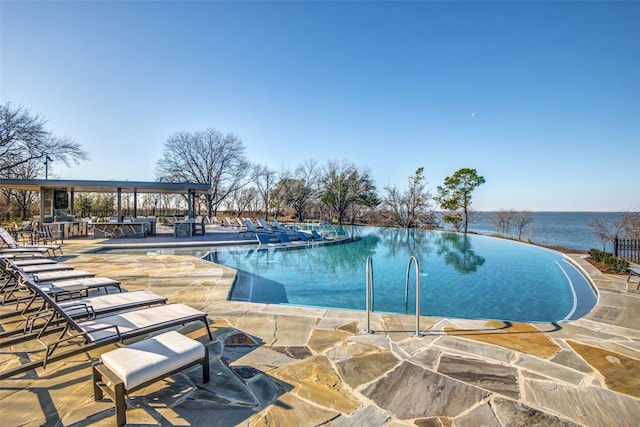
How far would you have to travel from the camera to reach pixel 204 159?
89.8ft

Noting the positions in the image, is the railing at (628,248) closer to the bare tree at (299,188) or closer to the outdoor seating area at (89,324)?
the outdoor seating area at (89,324)

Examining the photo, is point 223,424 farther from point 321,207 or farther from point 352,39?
point 321,207

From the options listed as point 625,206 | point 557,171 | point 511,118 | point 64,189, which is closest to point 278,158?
point 64,189

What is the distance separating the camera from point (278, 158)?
102ft

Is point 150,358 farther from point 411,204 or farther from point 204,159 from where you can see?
point 204,159

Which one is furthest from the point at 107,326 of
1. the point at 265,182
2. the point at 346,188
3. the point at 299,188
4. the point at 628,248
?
the point at 265,182

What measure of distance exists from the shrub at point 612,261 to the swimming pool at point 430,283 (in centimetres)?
66

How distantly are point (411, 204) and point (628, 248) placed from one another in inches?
641

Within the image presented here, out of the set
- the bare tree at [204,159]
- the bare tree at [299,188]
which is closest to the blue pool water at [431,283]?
the bare tree at [204,159]

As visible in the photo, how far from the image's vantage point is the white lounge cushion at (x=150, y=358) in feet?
5.61

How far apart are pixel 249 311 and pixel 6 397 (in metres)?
2.24

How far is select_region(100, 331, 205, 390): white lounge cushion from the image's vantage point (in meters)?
1.71

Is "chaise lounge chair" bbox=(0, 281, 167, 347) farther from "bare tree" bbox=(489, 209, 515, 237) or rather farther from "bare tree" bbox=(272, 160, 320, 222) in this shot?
"bare tree" bbox=(489, 209, 515, 237)

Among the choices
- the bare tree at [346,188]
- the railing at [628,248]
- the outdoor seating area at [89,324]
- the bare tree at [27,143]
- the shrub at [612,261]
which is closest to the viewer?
the outdoor seating area at [89,324]
